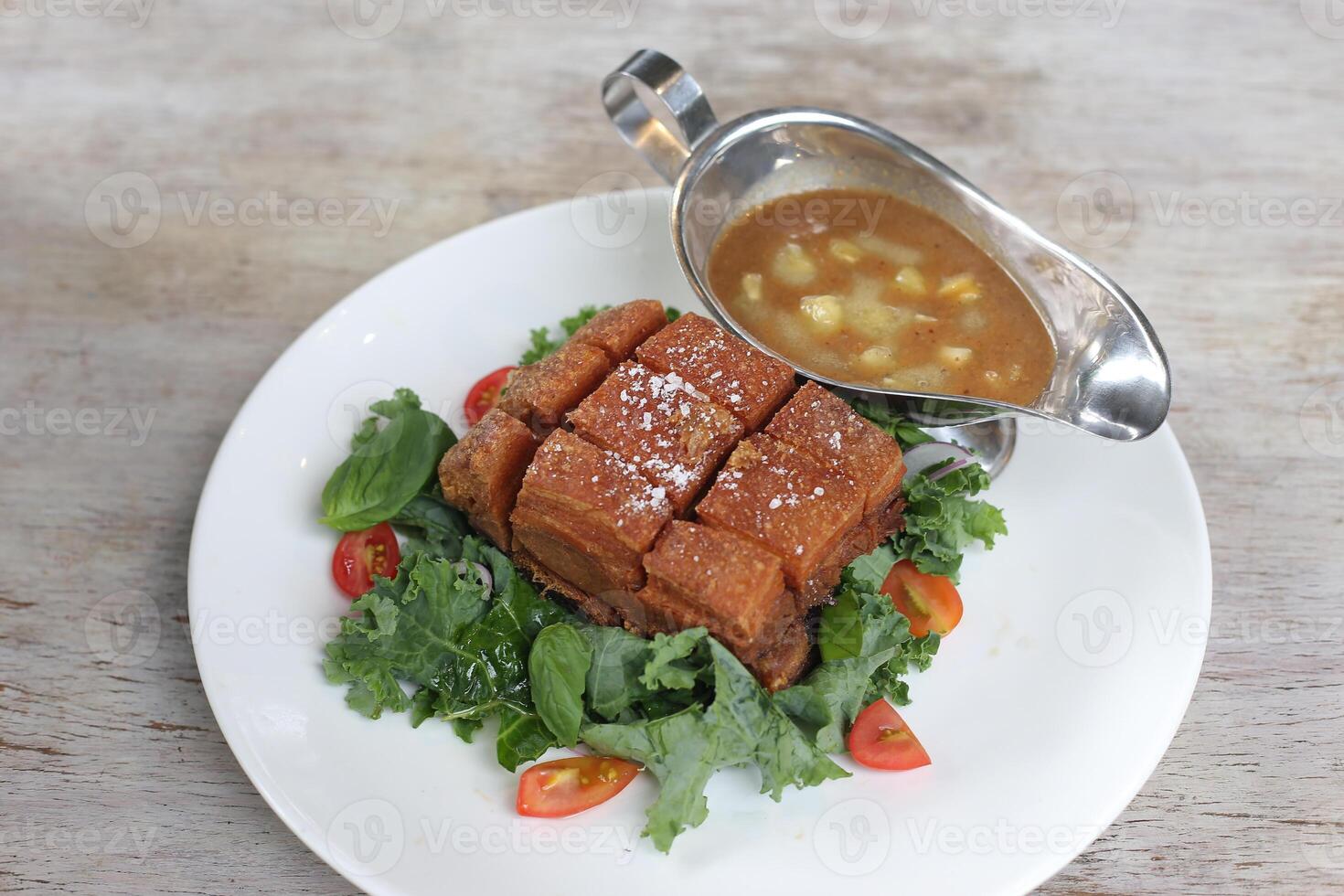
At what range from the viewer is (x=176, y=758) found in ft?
12.6

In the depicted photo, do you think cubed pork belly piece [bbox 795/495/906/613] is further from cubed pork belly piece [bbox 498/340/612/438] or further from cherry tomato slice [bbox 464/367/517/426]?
cherry tomato slice [bbox 464/367/517/426]

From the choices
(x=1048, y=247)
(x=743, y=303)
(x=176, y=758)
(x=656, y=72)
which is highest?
(x=656, y=72)

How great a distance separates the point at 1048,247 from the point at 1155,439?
83cm

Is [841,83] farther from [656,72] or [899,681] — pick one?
[899,681]

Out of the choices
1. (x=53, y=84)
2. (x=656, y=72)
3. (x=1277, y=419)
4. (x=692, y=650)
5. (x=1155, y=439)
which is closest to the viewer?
(x=692, y=650)

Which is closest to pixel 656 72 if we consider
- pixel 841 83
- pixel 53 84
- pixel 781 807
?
pixel 841 83

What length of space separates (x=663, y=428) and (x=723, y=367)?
14.1 inches

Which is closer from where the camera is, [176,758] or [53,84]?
[176,758]

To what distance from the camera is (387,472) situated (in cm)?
396

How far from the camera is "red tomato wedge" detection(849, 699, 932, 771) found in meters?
3.47

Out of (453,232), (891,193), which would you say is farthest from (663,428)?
(453,232)

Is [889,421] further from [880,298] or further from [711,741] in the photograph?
[711,741]

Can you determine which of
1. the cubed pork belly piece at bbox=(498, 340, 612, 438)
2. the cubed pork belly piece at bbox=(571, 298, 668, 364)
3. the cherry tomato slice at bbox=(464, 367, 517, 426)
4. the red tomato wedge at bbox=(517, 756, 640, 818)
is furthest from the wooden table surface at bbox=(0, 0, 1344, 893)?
the cubed pork belly piece at bbox=(571, 298, 668, 364)

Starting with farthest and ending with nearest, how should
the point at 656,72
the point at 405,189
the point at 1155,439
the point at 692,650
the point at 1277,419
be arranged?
the point at 405,189, the point at 1277,419, the point at 656,72, the point at 1155,439, the point at 692,650
